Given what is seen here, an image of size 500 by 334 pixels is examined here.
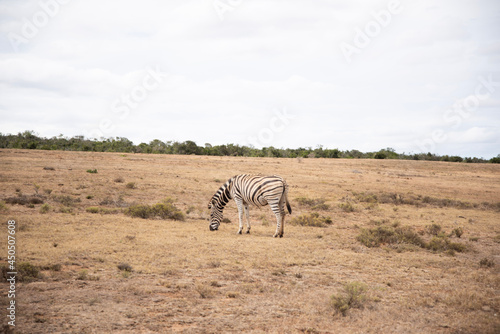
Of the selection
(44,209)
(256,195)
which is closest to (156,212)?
(44,209)

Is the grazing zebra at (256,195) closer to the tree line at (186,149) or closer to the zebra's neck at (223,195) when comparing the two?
the zebra's neck at (223,195)

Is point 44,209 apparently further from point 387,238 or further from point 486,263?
point 486,263

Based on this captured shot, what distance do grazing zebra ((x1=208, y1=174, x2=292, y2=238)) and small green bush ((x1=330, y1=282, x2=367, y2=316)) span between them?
6.65 m

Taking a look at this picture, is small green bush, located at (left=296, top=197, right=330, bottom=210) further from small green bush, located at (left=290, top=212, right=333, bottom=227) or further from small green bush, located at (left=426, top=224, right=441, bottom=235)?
small green bush, located at (left=426, top=224, right=441, bottom=235)

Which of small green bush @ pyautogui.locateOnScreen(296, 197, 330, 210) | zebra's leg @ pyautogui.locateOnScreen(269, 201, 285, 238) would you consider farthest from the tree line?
zebra's leg @ pyautogui.locateOnScreen(269, 201, 285, 238)

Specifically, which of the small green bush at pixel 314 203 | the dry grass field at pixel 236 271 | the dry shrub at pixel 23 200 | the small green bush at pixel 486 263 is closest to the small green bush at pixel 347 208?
the dry grass field at pixel 236 271

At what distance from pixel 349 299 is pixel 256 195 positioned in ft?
25.7

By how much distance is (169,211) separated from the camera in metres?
18.1

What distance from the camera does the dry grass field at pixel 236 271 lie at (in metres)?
7.41

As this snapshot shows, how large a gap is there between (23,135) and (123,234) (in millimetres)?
75658

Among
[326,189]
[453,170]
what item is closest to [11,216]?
[326,189]

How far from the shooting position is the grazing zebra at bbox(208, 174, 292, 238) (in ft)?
50.8

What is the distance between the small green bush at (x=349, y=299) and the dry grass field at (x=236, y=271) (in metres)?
0.03

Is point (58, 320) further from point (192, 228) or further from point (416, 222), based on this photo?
point (416, 222)
